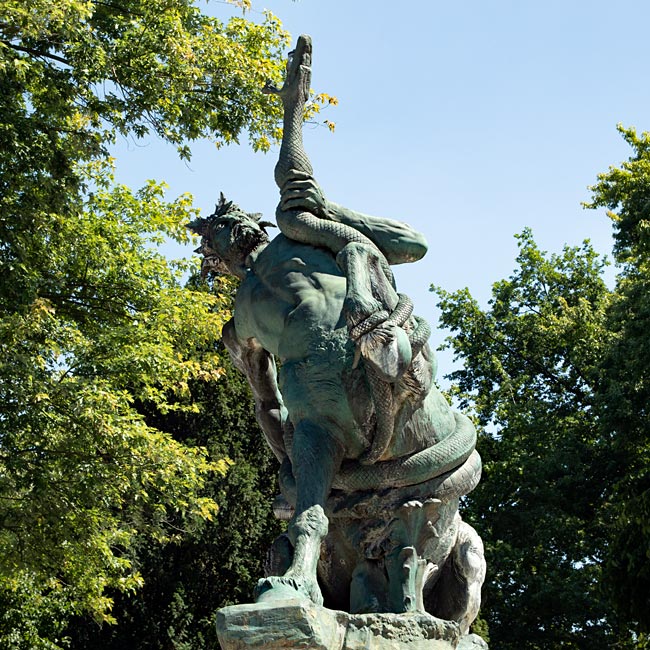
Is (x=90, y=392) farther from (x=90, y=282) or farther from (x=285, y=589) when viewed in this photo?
(x=285, y=589)

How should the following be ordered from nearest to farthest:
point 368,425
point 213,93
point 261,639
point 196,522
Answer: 1. point 261,639
2. point 368,425
3. point 213,93
4. point 196,522

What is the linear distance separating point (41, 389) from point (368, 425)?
8499mm

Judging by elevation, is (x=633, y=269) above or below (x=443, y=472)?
above

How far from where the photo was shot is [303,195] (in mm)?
5004

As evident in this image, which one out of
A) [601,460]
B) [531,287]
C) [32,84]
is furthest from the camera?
[531,287]

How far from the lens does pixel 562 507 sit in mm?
22484

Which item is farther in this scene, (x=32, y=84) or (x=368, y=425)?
(x=32, y=84)

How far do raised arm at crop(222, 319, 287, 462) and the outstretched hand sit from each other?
26.3 inches

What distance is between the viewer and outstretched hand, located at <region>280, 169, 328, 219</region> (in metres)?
5.00

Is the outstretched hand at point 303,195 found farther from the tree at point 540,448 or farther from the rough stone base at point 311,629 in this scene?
the tree at point 540,448

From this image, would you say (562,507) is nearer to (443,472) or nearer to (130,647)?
(130,647)

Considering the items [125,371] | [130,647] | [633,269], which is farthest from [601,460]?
[125,371]

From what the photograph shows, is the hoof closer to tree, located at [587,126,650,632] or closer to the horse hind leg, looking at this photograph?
the horse hind leg

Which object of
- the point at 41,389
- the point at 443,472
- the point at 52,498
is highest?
the point at 41,389
